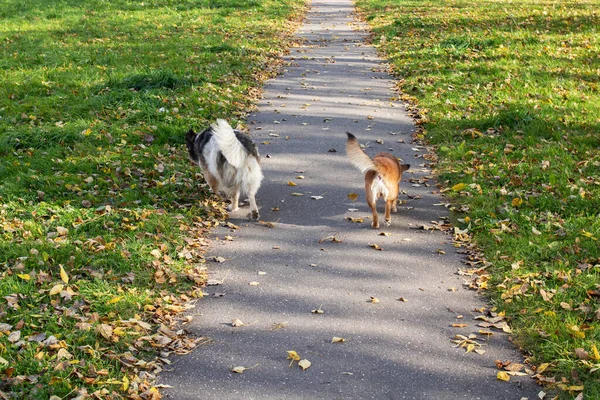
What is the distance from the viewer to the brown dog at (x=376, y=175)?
20.0ft

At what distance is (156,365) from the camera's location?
4258 mm

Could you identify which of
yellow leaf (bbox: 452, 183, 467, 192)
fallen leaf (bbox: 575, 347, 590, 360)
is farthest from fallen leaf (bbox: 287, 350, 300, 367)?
yellow leaf (bbox: 452, 183, 467, 192)

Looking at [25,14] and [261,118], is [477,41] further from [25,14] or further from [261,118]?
[25,14]

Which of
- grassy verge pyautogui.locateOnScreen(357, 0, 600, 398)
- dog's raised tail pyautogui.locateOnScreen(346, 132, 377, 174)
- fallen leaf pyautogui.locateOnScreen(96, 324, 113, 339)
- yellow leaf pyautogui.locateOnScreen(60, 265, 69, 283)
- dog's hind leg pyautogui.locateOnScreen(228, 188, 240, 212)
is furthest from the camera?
dog's hind leg pyautogui.locateOnScreen(228, 188, 240, 212)

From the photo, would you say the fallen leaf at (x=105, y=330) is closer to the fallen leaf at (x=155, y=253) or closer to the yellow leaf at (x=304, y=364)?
the fallen leaf at (x=155, y=253)

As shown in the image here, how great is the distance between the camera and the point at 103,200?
7035 millimetres

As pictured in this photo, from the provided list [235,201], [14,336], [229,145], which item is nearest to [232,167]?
[229,145]

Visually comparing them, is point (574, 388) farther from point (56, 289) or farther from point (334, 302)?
point (56, 289)

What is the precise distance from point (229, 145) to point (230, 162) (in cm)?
19

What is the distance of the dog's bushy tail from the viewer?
20.7ft

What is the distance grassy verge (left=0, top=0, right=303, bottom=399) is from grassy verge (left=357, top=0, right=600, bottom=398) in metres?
2.72

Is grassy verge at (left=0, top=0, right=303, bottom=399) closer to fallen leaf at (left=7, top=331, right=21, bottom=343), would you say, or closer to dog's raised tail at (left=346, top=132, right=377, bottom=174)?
fallen leaf at (left=7, top=331, right=21, bottom=343)

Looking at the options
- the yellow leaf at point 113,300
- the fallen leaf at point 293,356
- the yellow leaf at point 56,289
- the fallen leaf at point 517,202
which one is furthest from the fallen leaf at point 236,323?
the fallen leaf at point 517,202

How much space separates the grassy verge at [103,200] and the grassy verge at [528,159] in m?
2.72
